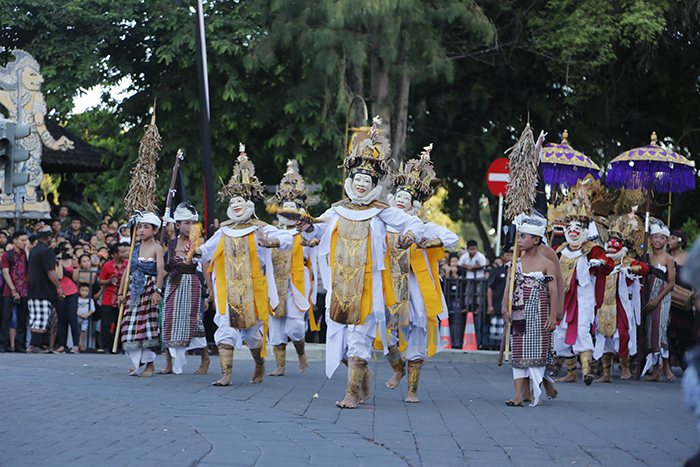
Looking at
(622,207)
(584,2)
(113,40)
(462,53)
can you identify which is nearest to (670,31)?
(584,2)

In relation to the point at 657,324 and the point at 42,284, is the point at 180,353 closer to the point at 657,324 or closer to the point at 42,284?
the point at 42,284

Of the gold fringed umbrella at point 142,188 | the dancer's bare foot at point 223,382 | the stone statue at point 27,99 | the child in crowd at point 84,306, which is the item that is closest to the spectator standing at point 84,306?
the child in crowd at point 84,306

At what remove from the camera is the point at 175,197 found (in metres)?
12.4

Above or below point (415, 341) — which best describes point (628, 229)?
above

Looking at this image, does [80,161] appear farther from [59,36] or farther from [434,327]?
[434,327]

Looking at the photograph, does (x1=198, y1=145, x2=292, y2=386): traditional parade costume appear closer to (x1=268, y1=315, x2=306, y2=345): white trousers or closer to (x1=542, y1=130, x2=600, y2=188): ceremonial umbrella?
(x1=268, y1=315, x2=306, y2=345): white trousers

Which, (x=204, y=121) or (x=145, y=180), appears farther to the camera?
(x=204, y=121)

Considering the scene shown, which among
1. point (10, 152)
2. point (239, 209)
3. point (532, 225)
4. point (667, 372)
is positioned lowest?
point (667, 372)

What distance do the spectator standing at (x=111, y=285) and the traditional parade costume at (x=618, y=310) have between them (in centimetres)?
766

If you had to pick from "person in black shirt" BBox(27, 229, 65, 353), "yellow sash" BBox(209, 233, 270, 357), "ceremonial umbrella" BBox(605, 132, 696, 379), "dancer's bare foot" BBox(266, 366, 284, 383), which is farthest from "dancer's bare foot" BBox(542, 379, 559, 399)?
"person in black shirt" BBox(27, 229, 65, 353)

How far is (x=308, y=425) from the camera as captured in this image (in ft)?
23.9

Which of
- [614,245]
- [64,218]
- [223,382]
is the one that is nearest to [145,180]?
[223,382]

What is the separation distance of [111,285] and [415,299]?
Answer: 25.2ft

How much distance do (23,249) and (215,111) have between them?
744 cm
